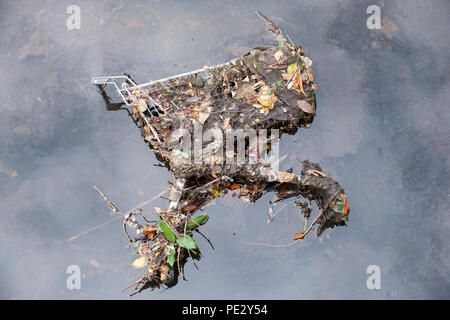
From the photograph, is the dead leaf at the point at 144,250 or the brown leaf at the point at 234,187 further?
the brown leaf at the point at 234,187

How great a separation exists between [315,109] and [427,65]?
1.08 meters

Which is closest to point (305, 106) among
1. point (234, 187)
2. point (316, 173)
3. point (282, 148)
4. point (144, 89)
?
point (282, 148)

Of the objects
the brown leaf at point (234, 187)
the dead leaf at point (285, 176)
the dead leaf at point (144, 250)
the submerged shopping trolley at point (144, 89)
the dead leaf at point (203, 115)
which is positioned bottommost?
the dead leaf at point (144, 250)

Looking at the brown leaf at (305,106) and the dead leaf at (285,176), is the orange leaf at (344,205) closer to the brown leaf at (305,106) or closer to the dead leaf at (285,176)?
the dead leaf at (285,176)

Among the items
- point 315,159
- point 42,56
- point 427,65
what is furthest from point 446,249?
point 42,56

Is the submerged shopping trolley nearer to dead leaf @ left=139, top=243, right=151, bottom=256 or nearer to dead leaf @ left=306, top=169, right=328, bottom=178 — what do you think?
dead leaf @ left=139, top=243, right=151, bottom=256

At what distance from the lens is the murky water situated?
3.28 metres

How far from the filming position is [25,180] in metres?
3.37

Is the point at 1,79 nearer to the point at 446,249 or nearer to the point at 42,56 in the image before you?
the point at 42,56

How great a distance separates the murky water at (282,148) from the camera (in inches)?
129

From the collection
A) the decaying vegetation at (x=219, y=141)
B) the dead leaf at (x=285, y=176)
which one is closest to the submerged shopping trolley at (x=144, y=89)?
the decaying vegetation at (x=219, y=141)

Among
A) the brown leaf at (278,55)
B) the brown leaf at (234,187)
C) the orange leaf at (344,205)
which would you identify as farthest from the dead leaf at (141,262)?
the brown leaf at (278,55)

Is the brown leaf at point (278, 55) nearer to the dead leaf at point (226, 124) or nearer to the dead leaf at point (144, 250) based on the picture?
the dead leaf at point (226, 124)

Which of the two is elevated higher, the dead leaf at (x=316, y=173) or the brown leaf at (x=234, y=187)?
the dead leaf at (x=316, y=173)
